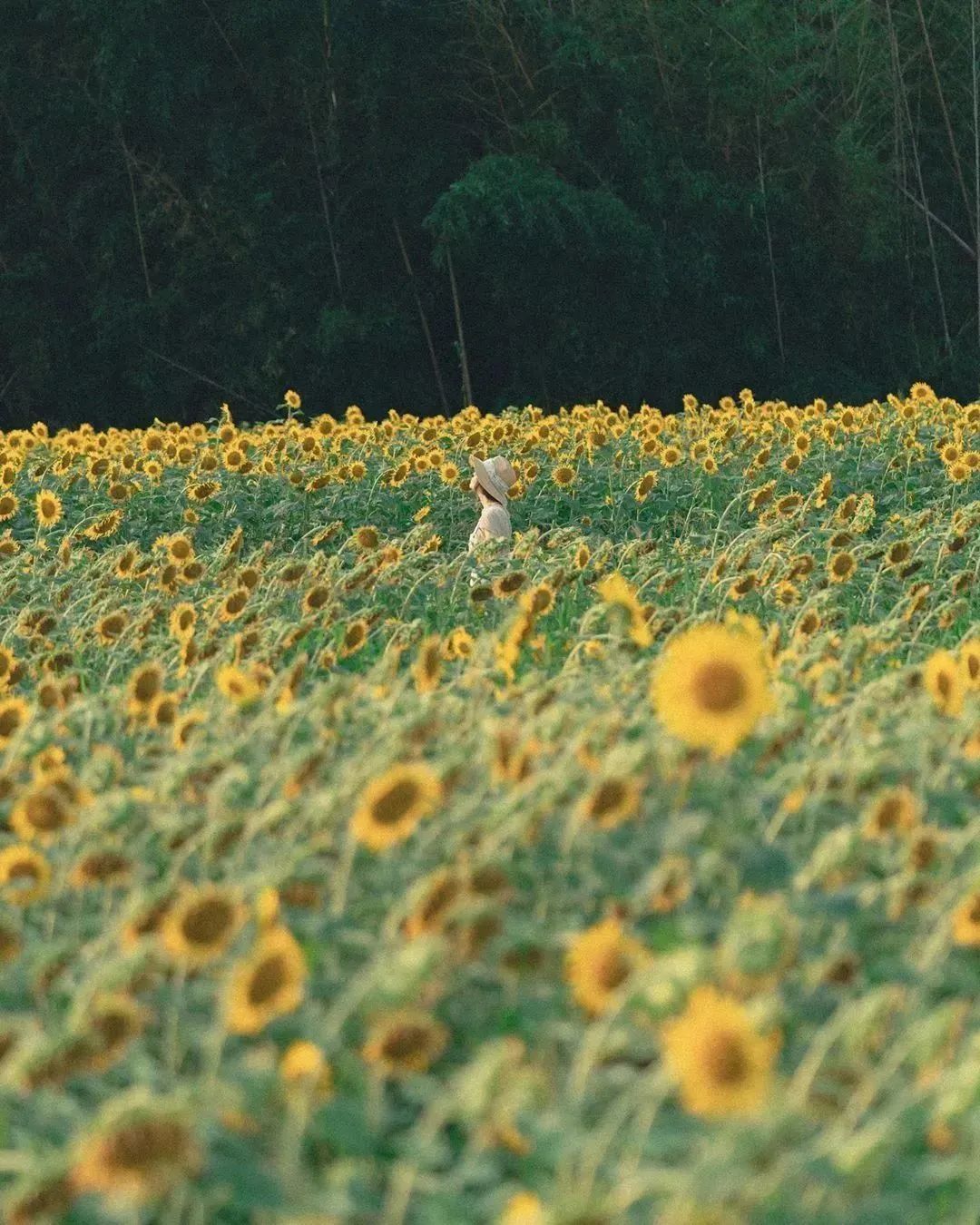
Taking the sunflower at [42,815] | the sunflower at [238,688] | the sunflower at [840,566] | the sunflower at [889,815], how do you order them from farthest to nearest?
the sunflower at [840,566]
the sunflower at [238,688]
the sunflower at [42,815]
the sunflower at [889,815]

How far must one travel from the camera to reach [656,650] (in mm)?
4062

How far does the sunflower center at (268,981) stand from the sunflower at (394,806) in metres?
0.26

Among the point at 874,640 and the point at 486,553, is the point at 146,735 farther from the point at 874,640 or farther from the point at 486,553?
the point at 486,553

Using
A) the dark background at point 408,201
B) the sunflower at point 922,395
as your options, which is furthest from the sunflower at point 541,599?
the dark background at point 408,201

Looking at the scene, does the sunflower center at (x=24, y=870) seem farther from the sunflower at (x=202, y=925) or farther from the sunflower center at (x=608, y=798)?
the sunflower center at (x=608, y=798)

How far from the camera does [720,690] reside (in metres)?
2.09

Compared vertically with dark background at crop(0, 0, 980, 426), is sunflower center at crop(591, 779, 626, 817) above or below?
below

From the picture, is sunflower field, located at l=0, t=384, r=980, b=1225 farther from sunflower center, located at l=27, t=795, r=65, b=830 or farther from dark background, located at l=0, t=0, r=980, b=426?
dark background, located at l=0, t=0, r=980, b=426

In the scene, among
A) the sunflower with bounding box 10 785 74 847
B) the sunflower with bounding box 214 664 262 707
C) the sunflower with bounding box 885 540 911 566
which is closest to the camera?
the sunflower with bounding box 10 785 74 847

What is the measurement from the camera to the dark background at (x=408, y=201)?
1652 cm

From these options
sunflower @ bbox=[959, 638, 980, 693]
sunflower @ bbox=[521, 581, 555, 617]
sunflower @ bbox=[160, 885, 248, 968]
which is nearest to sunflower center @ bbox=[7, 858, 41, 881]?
sunflower @ bbox=[160, 885, 248, 968]

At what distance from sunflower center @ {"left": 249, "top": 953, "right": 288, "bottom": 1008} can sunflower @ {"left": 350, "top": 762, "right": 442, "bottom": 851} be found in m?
0.26

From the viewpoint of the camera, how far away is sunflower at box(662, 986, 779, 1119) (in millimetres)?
1443

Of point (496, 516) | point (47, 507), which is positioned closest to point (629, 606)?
point (496, 516)
